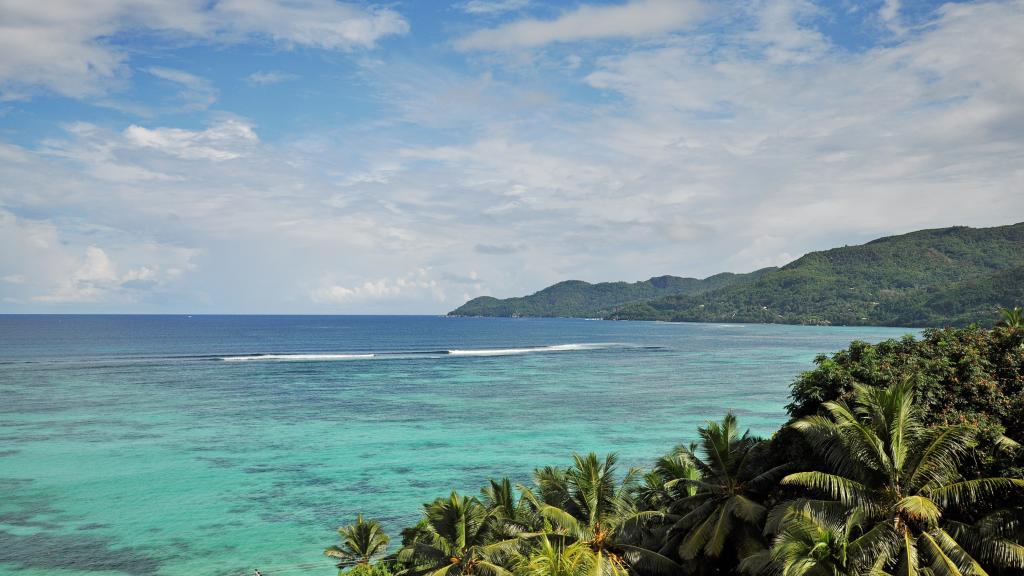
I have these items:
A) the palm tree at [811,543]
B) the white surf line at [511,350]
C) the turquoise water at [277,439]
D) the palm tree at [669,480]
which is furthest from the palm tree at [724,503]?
the white surf line at [511,350]

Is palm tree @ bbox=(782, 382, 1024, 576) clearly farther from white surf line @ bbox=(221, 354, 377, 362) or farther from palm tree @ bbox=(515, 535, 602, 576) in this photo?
white surf line @ bbox=(221, 354, 377, 362)

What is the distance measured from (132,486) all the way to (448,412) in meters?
30.5

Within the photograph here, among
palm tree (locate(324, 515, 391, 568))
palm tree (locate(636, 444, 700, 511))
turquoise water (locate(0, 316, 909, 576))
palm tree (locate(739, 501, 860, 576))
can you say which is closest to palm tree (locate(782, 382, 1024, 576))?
palm tree (locate(739, 501, 860, 576))

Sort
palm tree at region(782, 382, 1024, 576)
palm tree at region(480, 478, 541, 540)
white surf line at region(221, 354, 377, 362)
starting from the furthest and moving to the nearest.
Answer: white surf line at region(221, 354, 377, 362), palm tree at region(480, 478, 541, 540), palm tree at region(782, 382, 1024, 576)

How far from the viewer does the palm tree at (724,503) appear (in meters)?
18.3

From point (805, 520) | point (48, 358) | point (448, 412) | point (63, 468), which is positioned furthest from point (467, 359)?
point (805, 520)

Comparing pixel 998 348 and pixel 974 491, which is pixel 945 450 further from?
pixel 998 348

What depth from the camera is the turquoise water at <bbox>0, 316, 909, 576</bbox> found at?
1254 inches

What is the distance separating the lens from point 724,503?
19.1m

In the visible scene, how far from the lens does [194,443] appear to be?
51.5m

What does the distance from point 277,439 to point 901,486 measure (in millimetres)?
47967

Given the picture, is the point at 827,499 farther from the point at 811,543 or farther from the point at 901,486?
the point at 811,543

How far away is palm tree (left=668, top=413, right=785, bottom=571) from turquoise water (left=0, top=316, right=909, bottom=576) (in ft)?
57.7

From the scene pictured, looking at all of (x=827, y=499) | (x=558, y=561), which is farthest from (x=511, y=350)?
(x=827, y=499)
